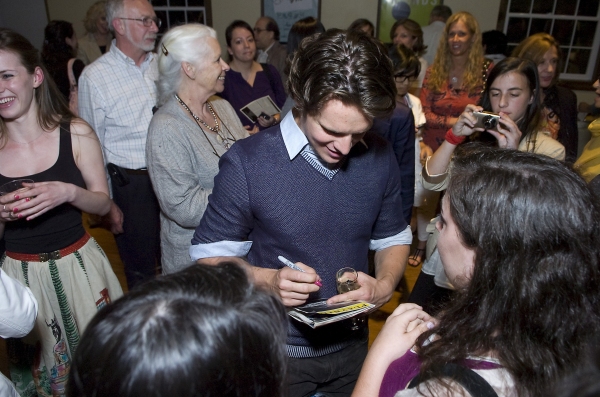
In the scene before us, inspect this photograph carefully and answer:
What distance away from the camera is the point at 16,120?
1.93 metres

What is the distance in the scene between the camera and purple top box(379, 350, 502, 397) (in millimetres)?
1001

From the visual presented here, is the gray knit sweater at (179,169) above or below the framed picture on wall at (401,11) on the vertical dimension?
below

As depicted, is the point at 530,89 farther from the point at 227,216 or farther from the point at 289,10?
the point at 289,10

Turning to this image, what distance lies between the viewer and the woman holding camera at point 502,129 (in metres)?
2.33

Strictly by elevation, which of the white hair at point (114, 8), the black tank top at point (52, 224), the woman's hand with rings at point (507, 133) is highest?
the white hair at point (114, 8)

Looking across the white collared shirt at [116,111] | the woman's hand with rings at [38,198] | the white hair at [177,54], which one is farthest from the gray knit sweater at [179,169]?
the white collared shirt at [116,111]

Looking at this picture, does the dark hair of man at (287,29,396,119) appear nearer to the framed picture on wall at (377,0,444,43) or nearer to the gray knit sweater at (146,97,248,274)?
the gray knit sweater at (146,97,248,274)

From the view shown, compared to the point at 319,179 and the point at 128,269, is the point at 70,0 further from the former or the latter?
the point at 319,179

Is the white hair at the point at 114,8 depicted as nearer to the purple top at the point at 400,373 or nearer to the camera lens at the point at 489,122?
the camera lens at the point at 489,122

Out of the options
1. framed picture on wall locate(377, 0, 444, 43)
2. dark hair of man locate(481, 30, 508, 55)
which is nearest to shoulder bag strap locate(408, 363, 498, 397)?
dark hair of man locate(481, 30, 508, 55)

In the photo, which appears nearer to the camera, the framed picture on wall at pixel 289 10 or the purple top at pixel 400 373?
the purple top at pixel 400 373

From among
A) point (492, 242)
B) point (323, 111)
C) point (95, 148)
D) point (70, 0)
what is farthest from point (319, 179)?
point (70, 0)

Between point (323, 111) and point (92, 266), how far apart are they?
54.6 inches

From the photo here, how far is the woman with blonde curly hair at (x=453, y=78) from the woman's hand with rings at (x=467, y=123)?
1362 millimetres
